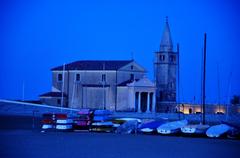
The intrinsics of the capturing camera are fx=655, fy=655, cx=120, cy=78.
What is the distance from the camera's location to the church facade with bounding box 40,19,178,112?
201ft

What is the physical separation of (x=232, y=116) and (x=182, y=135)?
2284cm

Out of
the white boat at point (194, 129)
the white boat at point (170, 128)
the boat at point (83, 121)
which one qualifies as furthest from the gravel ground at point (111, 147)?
the boat at point (83, 121)

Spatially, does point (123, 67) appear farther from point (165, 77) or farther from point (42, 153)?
point (42, 153)

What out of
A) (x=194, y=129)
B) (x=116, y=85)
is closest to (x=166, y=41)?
(x=116, y=85)

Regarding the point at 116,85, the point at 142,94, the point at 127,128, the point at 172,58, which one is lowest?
the point at 127,128

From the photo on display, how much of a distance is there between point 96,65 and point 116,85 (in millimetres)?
4050

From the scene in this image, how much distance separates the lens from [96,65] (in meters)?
65.6

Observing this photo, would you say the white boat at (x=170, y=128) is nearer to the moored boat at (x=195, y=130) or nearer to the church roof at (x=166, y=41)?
the moored boat at (x=195, y=130)

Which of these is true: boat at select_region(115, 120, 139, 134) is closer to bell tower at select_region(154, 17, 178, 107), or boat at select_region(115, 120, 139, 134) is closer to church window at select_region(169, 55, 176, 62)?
bell tower at select_region(154, 17, 178, 107)

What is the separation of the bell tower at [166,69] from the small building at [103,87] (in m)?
1.66

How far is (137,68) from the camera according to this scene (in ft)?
214

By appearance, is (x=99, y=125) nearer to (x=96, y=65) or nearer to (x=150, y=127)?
(x=150, y=127)

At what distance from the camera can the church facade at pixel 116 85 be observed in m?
61.3

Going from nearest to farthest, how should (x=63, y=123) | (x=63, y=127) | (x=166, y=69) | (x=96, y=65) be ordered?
1. (x=63, y=127)
2. (x=63, y=123)
3. (x=166, y=69)
4. (x=96, y=65)
